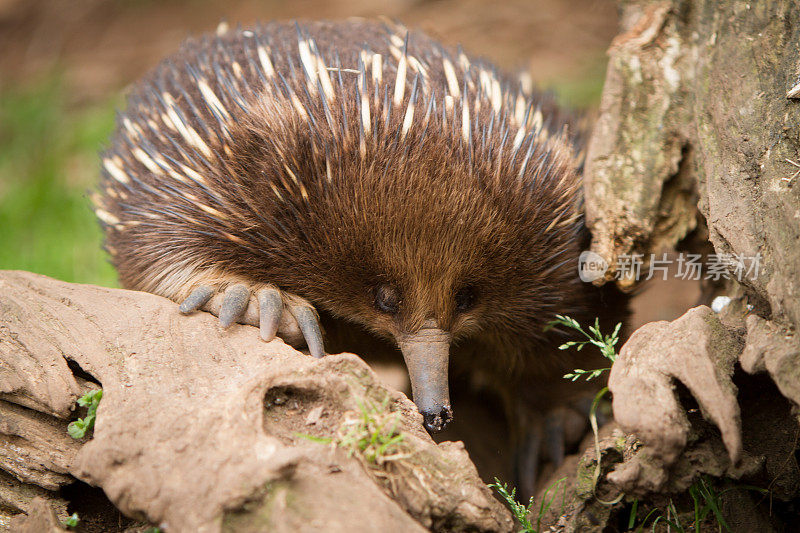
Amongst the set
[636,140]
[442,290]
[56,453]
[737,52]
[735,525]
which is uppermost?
[737,52]

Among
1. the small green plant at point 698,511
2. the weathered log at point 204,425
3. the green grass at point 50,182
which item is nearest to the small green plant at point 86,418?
the weathered log at point 204,425

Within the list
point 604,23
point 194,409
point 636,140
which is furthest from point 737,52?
point 604,23

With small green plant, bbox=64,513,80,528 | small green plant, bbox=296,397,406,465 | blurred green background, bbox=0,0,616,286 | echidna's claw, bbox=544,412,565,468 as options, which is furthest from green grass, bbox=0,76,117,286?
small green plant, bbox=296,397,406,465

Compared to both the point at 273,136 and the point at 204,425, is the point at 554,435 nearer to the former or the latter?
the point at 273,136

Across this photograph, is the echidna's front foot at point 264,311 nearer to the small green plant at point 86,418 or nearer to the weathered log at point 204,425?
the weathered log at point 204,425

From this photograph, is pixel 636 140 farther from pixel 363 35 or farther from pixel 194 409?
pixel 194 409

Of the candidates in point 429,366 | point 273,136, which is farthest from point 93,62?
point 429,366

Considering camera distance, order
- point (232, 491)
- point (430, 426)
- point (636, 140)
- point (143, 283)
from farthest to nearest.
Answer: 1. point (636, 140)
2. point (143, 283)
3. point (430, 426)
4. point (232, 491)
